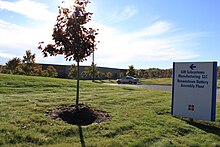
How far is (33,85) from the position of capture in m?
13.7

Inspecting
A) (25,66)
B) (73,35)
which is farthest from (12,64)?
(73,35)

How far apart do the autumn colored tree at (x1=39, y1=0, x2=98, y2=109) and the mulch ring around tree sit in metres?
1.64

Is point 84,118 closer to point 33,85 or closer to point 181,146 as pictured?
point 181,146

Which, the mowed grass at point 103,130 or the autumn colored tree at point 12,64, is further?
the autumn colored tree at point 12,64

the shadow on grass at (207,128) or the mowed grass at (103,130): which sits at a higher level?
the mowed grass at (103,130)

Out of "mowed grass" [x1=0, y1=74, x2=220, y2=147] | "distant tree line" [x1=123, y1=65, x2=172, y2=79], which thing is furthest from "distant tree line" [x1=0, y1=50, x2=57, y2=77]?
"distant tree line" [x1=123, y1=65, x2=172, y2=79]

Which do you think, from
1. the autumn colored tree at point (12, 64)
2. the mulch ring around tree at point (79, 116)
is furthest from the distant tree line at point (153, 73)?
the mulch ring around tree at point (79, 116)

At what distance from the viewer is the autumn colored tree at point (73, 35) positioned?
7.34m

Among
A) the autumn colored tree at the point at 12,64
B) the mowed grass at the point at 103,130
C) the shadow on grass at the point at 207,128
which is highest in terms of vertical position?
the autumn colored tree at the point at 12,64

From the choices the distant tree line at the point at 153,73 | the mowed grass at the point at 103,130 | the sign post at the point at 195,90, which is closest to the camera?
the mowed grass at the point at 103,130

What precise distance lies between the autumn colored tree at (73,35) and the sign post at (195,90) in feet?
12.2

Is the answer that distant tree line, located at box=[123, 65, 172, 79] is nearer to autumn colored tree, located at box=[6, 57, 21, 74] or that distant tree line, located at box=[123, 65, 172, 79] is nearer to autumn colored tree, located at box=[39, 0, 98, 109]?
autumn colored tree, located at box=[6, 57, 21, 74]

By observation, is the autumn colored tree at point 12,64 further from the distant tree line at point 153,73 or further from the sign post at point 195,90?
the distant tree line at point 153,73

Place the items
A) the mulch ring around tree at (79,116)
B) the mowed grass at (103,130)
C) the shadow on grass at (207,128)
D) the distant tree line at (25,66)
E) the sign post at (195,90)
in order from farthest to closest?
the distant tree line at (25,66) → the sign post at (195,90) → the shadow on grass at (207,128) → the mulch ring around tree at (79,116) → the mowed grass at (103,130)
